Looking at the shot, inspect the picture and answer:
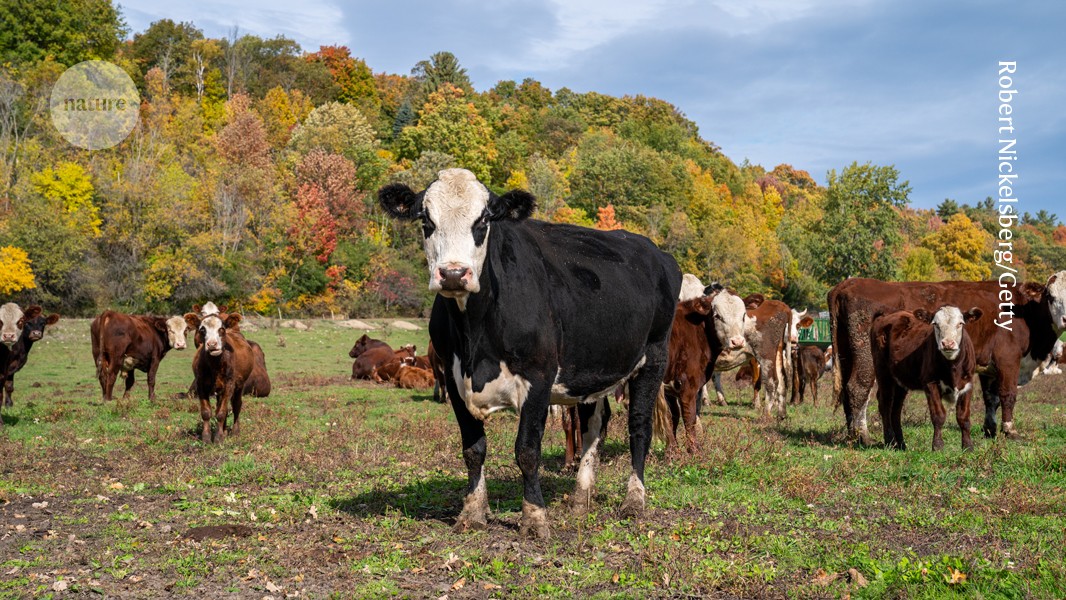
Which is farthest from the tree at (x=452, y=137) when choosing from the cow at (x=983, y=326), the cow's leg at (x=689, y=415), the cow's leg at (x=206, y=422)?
the cow's leg at (x=689, y=415)

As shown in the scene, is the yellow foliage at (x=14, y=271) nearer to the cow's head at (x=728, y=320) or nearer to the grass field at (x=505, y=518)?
the grass field at (x=505, y=518)

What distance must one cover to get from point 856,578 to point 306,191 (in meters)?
59.5

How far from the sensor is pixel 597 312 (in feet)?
24.3

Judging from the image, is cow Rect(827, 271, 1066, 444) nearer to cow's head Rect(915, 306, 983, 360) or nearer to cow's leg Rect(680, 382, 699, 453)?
cow's head Rect(915, 306, 983, 360)

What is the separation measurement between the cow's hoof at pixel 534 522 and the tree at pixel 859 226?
72.3 meters

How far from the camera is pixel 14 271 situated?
39.8 meters

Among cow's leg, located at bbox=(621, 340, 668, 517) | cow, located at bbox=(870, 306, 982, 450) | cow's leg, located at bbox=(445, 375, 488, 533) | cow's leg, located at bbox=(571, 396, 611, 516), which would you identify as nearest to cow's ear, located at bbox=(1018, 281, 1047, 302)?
cow, located at bbox=(870, 306, 982, 450)

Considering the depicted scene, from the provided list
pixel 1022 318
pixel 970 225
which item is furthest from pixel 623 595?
pixel 970 225

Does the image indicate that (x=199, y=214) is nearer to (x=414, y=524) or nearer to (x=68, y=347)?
(x=68, y=347)

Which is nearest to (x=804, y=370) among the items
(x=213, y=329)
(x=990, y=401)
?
(x=990, y=401)

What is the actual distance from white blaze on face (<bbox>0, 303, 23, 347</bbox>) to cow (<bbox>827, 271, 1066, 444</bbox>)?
46.0 ft

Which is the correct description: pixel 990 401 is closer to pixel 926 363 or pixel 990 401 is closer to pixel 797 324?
pixel 926 363

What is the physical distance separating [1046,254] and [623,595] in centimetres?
13159

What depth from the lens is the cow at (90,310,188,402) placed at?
18.0 m
